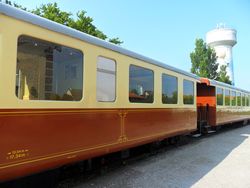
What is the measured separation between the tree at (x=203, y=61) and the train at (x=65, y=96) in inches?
1092

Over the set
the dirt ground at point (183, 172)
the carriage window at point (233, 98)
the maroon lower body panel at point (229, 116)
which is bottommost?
the dirt ground at point (183, 172)

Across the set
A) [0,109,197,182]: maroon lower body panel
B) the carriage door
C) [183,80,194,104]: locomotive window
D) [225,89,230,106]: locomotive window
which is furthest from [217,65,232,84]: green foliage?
[0,109,197,182]: maroon lower body panel

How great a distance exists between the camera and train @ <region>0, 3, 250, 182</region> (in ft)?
12.1

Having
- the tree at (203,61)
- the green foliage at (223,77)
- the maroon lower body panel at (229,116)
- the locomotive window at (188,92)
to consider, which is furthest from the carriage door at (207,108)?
the green foliage at (223,77)

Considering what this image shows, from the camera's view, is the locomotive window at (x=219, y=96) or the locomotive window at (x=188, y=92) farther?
the locomotive window at (x=219, y=96)

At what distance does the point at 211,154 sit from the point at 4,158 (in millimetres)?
6482

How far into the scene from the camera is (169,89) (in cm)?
809

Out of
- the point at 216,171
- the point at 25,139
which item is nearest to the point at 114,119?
the point at 25,139

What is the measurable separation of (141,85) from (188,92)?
11.6 feet

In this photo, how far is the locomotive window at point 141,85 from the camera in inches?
249

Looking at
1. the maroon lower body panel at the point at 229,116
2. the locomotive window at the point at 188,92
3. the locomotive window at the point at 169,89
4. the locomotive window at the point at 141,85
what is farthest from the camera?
the maroon lower body panel at the point at 229,116

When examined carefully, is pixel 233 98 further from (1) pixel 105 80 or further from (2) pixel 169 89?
(1) pixel 105 80

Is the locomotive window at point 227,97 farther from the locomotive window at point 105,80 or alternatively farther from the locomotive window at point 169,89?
the locomotive window at point 105,80

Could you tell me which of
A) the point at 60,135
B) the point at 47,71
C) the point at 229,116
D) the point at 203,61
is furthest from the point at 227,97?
the point at 203,61
